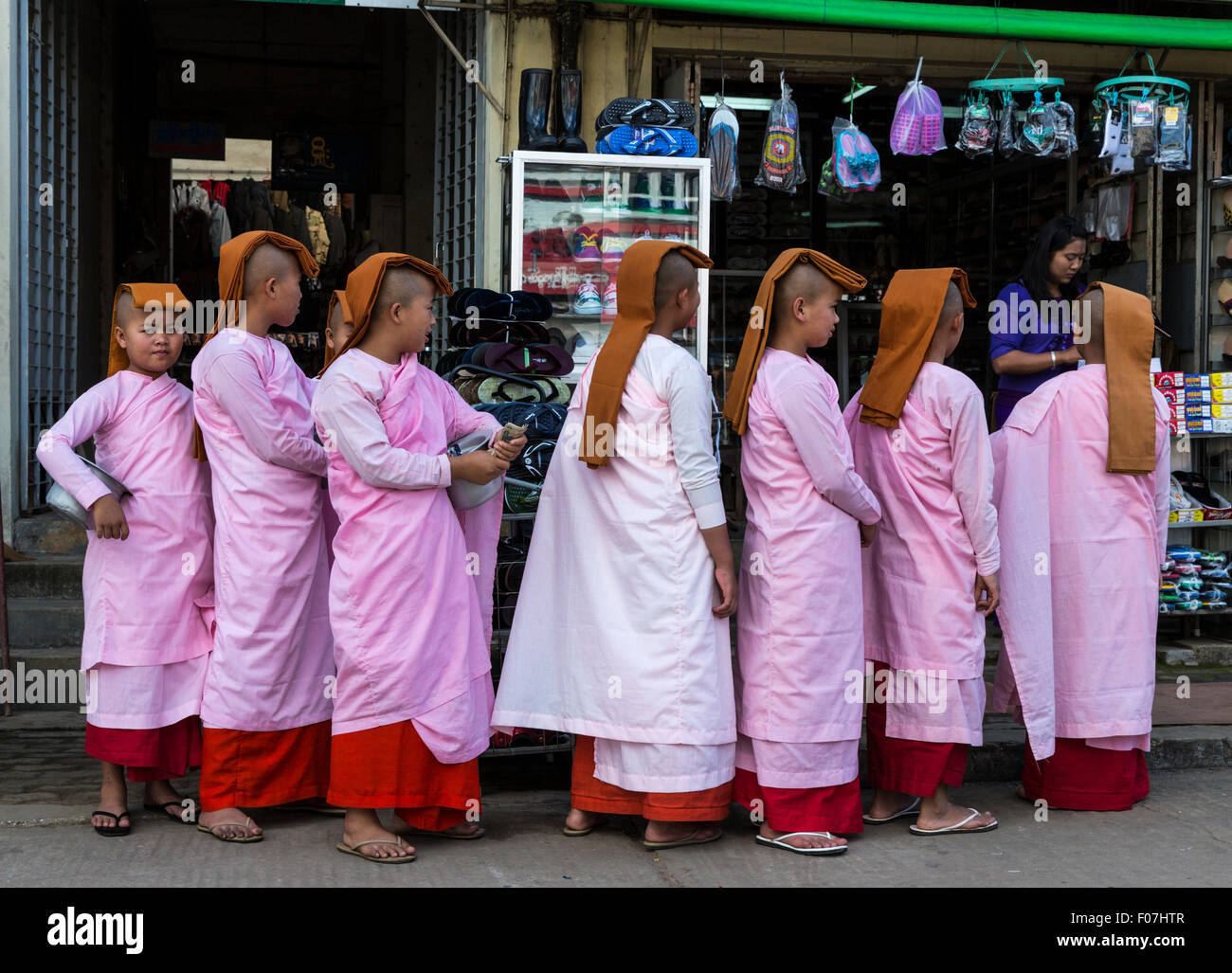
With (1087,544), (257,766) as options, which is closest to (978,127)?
(1087,544)

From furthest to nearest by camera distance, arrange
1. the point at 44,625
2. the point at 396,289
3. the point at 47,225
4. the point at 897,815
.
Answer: the point at 47,225 < the point at 44,625 < the point at 897,815 < the point at 396,289

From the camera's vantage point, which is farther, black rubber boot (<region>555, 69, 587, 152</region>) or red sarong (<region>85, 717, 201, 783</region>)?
black rubber boot (<region>555, 69, 587, 152</region>)

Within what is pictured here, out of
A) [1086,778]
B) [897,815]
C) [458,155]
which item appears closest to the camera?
[897,815]

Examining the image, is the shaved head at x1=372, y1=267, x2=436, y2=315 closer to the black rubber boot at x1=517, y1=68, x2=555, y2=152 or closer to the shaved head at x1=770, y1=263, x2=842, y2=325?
the shaved head at x1=770, y1=263, x2=842, y2=325

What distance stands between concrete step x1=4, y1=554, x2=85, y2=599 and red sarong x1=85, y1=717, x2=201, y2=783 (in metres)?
2.15

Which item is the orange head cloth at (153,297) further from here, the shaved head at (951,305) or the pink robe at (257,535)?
the shaved head at (951,305)

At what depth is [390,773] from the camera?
383cm

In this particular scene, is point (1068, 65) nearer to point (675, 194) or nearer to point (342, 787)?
point (675, 194)

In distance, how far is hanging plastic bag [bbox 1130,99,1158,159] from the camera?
6.53 m

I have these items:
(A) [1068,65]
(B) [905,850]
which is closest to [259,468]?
(B) [905,850]

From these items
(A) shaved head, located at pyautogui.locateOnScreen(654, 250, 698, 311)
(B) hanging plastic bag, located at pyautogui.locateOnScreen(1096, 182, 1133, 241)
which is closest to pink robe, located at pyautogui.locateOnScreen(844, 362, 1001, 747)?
(A) shaved head, located at pyautogui.locateOnScreen(654, 250, 698, 311)

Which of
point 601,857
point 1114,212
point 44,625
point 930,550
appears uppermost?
point 1114,212

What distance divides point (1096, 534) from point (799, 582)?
132 centimetres

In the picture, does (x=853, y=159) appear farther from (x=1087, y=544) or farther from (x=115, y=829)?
(x=115, y=829)
